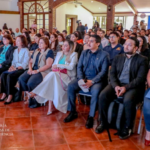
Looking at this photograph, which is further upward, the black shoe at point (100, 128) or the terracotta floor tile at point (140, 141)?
the black shoe at point (100, 128)

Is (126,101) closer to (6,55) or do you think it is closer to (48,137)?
(48,137)

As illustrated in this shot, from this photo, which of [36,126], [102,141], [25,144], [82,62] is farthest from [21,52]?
[102,141]

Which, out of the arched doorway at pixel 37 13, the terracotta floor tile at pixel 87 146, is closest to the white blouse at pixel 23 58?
the terracotta floor tile at pixel 87 146

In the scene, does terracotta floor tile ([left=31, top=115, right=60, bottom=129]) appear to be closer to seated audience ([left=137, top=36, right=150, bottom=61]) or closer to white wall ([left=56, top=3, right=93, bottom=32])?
seated audience ([left=137, top=36, right=150, bottom=61])

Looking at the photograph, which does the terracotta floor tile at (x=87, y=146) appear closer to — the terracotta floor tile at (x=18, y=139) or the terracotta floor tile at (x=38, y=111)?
the terracotta floor tile at (x=18, y=139)

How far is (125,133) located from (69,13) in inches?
556

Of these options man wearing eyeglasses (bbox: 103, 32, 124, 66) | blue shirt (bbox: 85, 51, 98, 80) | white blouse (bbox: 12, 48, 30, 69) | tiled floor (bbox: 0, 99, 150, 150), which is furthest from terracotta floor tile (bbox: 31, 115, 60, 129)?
man wearing eyeglasses (bbox: 103, 32, 124, 66)

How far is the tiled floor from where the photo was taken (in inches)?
94.2

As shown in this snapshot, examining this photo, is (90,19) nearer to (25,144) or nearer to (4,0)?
(4,0)

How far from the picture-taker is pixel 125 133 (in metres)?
2.58

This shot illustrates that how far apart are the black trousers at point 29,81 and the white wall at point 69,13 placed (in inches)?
432

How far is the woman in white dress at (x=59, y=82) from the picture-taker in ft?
10.6

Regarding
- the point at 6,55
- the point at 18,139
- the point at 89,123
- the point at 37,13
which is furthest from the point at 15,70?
the point at 37,13

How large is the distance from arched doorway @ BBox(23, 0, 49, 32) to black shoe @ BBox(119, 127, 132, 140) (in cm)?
1139
